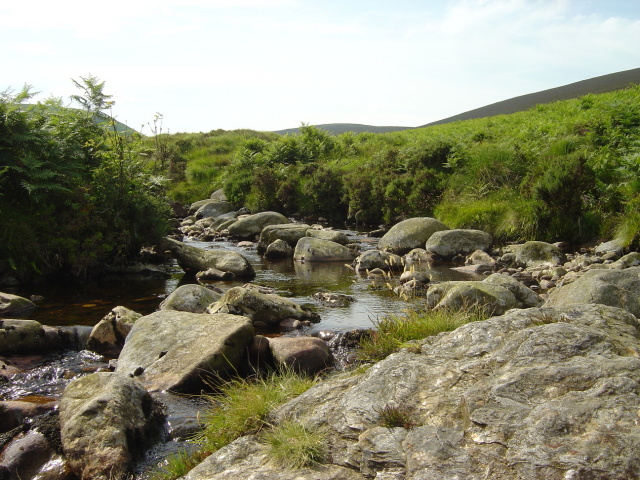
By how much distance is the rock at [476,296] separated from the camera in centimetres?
871

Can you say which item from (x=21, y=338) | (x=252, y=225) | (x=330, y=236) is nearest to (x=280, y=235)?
(x=330, y=236)

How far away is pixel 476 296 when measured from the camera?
8.84 metres

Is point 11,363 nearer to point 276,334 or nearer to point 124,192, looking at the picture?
point 276,334

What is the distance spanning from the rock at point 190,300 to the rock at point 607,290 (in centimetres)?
617

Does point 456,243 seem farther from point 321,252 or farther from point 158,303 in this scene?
point 158,303

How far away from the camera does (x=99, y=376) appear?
5.78 meters

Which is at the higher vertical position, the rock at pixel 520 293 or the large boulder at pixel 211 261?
the large boulder at pixel 211 261

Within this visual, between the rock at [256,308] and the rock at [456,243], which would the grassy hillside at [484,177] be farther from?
the rock at [256,308]

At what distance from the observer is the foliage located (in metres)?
12.4

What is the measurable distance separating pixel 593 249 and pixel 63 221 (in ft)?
47.2

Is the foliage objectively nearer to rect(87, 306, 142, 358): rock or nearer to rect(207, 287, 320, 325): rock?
rect(87, 306, 142, 358): rock

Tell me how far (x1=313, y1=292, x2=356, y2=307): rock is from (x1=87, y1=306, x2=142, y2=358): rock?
13.6 feet

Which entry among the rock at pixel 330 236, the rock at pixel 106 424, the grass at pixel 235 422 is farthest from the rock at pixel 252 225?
the grass at pixel 235 422

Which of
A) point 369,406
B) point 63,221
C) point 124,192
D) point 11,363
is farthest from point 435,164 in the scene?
point 369,406
